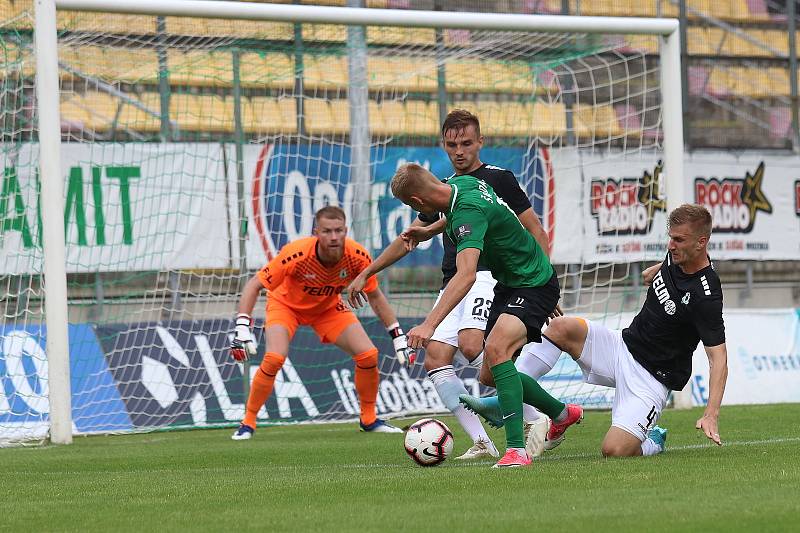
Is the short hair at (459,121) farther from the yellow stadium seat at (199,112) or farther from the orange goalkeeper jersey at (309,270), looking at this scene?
the yellow stadium seat at (199,112)

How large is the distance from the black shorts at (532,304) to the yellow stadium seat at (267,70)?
20.2 feet

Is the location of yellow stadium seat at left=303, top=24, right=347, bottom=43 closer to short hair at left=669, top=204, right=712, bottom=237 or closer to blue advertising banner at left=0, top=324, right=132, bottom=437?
blue advertising banner at left=0, top=324, right=132, bottom=437

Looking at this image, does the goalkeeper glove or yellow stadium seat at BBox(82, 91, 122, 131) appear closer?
the goalkeeper glove

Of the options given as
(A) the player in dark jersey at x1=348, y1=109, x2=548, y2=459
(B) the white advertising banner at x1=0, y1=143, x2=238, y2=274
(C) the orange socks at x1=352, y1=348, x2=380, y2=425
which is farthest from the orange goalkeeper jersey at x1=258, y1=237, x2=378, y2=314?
(B) the white advertising banner at x1=0, y1=143, x2=238, y2=274

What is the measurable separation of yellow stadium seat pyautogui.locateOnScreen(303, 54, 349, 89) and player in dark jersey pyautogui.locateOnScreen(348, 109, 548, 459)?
549cm

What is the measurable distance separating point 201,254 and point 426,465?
6.52 meters

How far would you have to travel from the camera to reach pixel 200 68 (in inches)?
498

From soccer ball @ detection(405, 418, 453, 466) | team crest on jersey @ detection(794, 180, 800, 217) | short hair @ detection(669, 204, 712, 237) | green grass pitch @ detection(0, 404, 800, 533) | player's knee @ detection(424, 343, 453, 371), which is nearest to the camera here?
green grass pitch @ detection(0, 404, 800, 533)

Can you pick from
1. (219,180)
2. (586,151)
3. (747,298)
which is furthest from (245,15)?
(747,298)

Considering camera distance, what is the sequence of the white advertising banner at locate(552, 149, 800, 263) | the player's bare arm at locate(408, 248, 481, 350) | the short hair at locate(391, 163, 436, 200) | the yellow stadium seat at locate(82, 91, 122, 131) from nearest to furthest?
the player's bare arm at locate(408, 248, 481, 350) → the short hair at locate(391, 163, 436, 200) → the yellow stadium seat at locate(82, 91, 122, 131) → the white advertising banner at locate(552, 149, 800, 263)

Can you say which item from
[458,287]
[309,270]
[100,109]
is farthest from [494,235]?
[100,109]

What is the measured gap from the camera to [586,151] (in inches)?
579

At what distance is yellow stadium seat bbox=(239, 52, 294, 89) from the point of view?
12516 millimetres

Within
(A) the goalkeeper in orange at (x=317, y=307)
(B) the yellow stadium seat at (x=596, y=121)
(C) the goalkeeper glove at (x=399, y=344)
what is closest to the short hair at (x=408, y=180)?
(C) the goalkeeper glove at (x=399, y=344)
